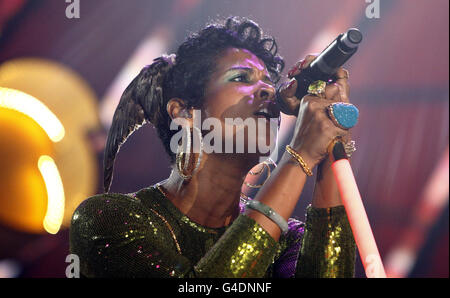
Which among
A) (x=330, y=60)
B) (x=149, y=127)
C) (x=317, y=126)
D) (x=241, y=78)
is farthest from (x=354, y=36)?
(x=149, y=127)

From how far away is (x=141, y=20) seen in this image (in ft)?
7.77

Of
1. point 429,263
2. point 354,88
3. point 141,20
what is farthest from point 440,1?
point 141,20

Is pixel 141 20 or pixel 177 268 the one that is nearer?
pixel 177 268

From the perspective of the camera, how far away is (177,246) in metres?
1.27

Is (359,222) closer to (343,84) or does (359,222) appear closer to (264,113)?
(343,84)

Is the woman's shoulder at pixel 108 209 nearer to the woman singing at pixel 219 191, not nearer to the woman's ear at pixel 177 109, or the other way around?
the woman singing at pixel 219 191

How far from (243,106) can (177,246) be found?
50 cm

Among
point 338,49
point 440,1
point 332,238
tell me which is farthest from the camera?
point 440,1

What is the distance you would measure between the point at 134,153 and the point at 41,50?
0.83 meters

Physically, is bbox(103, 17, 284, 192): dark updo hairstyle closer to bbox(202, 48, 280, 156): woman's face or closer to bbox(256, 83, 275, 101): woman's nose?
bbox(202, 48, 280, 156): woman's face

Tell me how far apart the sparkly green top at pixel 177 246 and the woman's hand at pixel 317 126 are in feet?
0.69

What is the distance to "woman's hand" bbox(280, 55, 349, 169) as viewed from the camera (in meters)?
0.93

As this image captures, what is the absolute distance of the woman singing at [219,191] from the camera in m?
0.95
